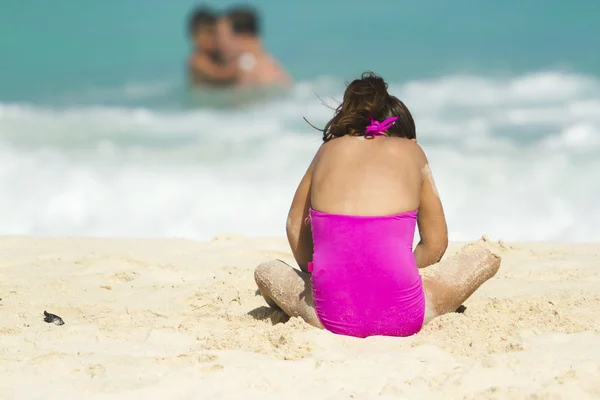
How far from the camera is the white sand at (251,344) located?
2314 millimetres

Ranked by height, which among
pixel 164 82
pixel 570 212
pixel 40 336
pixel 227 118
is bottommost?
pixel 40 336

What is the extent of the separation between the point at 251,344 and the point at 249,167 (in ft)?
25.2

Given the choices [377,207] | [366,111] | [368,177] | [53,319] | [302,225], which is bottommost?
[53,319]

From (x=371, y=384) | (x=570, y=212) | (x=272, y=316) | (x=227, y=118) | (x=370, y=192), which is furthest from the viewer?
(x=227, y=118)

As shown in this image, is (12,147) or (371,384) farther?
(12,147)

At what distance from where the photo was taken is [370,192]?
2.83 meters

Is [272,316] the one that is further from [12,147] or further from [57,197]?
[12,147]

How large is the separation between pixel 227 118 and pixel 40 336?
1110 centimetres

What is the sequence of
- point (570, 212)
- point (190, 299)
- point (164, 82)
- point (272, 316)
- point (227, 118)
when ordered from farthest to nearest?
point (164, 82), point (227, 118), point (570, 212), point (190, 299), point (272, 316)

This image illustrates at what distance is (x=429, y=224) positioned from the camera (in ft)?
10.2

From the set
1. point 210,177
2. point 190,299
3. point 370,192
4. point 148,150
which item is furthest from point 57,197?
point 370,192

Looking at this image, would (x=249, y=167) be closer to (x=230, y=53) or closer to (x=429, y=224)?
(x=230, y=53)

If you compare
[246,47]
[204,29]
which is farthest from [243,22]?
[204,29]

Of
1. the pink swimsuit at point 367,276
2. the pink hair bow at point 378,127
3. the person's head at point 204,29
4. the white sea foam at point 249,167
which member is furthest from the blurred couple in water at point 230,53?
the pink swimsuit at point 367,276
